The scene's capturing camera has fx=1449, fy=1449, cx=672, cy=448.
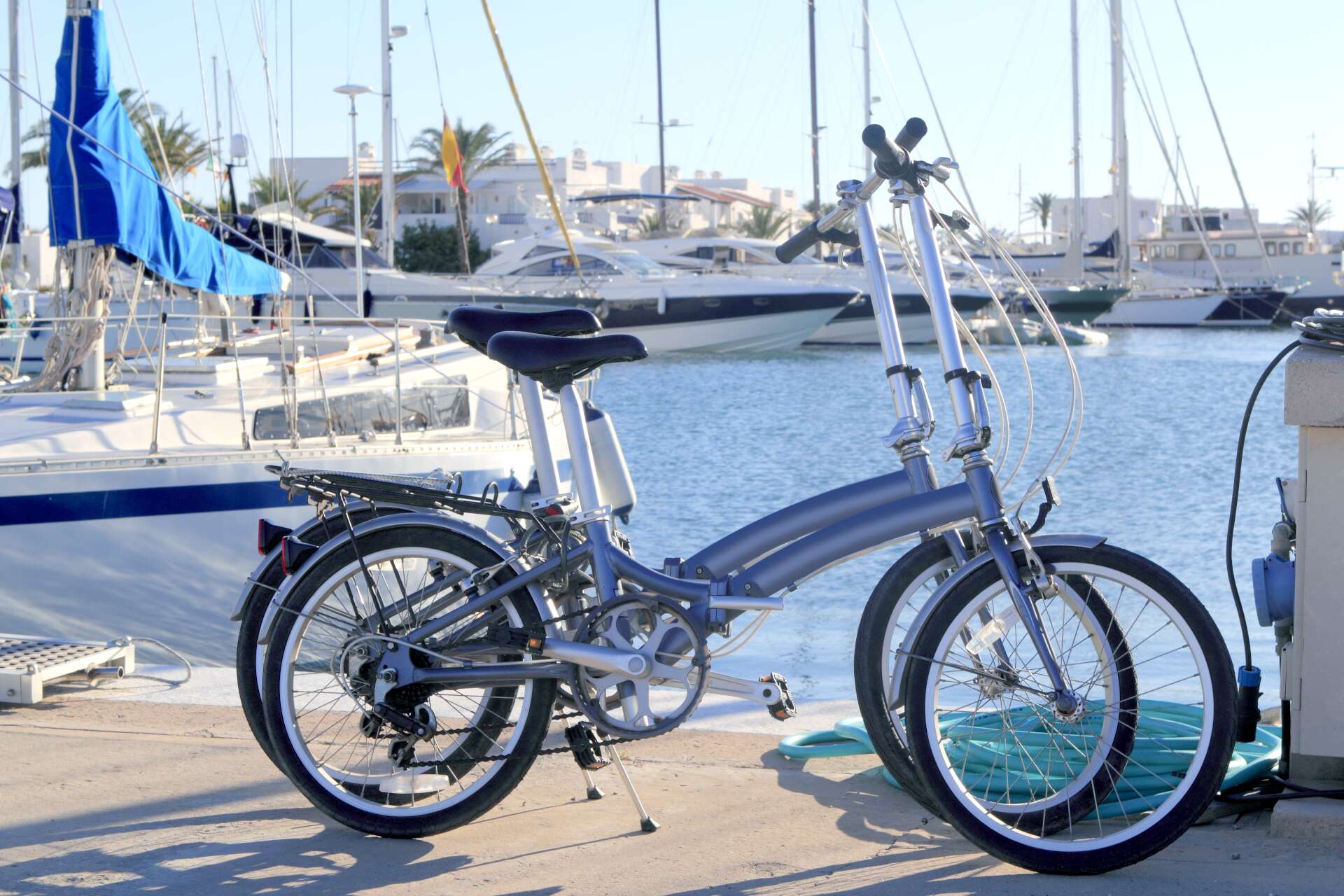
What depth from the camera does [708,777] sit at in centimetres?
377

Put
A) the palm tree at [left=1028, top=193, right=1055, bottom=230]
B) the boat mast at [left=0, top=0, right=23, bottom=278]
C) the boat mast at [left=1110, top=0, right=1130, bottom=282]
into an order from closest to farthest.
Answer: the boat mast at [left=0, top=0, right=23, bottom=278] → the boat mast at [left=1110, top=0, right=1130, bottom=282] → the palm tree at [left=1028, top=193, right=1055, bottom=230]

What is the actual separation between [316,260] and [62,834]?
3088 cm

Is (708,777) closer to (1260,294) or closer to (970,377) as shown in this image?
(970,377)

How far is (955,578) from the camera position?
305 centimetres

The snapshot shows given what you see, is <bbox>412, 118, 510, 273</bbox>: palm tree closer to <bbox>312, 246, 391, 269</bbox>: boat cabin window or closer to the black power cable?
<bbox>312, 246, 391, 269</bbox>: boat cabin window

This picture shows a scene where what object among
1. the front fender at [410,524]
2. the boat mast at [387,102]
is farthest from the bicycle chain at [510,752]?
the boat mast at [387,102]

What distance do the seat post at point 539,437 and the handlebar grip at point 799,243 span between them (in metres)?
0.65

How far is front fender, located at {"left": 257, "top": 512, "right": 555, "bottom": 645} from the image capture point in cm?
331

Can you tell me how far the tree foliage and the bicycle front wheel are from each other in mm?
58373

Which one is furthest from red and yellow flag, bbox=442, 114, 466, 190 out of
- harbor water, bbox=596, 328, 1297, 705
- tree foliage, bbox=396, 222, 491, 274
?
tree foliage, bbox=396, 222, 491, 274

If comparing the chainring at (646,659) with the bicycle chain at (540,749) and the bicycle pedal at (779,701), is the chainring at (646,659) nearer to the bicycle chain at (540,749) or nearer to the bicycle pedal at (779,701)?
the bicycle chain at (540,749)

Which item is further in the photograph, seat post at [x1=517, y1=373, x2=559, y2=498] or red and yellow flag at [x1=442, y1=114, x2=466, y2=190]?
red and yellow flag at [x1=442, y1=114, x2=466, y2=190]

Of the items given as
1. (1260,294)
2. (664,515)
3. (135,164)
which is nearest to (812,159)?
(1260,294)

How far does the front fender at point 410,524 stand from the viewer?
3.31 meters
